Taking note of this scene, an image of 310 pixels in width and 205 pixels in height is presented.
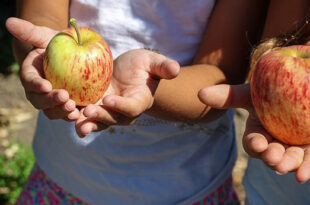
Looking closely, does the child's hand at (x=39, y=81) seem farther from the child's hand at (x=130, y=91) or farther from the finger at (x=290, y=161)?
the finger at (x=290, y=161)

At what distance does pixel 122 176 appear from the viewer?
1658 millimetres

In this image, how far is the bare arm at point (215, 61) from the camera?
1.47 meters

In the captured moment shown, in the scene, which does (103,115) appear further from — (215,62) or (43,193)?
(43,193)

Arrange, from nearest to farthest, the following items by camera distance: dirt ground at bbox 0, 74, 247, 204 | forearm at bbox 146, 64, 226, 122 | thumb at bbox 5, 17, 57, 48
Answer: thumb at bbox 5, 17, 57, 48 → forearm at bbox 146, 64, 226, 122 → dirt ground at bbox 0, 74, 247, 204

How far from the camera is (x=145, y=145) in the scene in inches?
64.5

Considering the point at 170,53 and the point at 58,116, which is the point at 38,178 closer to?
the point at 58,116

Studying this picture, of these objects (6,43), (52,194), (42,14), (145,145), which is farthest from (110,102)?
(6,43)

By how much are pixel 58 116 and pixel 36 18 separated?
474 mm

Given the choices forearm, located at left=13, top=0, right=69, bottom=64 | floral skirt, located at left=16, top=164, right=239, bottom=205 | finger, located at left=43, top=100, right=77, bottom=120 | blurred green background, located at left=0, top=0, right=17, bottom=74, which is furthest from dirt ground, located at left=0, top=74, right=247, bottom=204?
finger, located at left=43, top=100, right=77, bottom=120

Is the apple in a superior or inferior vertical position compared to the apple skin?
inferior

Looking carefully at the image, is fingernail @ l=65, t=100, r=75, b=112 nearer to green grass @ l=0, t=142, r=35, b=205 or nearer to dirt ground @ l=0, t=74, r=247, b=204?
green grass @ l=0, t=142, r=35, b=205

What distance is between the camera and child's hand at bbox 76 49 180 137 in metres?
1.22

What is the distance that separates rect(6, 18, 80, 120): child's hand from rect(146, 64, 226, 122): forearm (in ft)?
1.01

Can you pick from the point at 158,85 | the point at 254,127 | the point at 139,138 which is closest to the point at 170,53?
the point at 158,85
